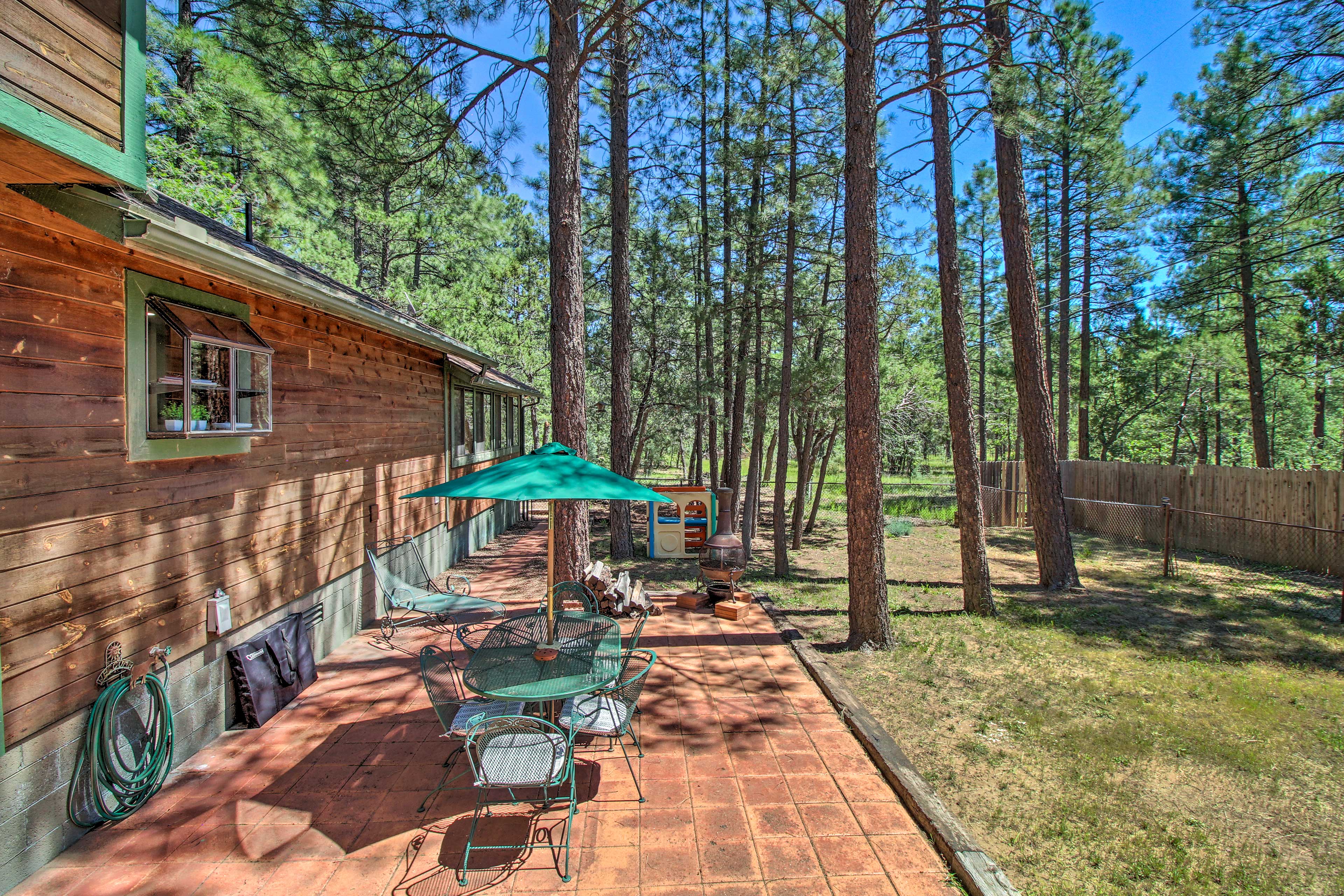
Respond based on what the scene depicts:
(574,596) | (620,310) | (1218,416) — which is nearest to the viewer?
(574,596)

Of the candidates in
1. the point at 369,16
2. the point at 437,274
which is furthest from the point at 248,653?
the point at 437,274

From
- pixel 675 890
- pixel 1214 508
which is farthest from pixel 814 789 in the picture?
pixel 1214 508

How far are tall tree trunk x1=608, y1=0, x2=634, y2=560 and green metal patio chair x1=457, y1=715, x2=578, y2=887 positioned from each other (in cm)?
687

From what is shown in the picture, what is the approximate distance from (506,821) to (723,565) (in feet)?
13.9

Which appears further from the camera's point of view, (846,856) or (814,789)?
(814,789)

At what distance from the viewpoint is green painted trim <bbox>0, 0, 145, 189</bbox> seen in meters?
1.96

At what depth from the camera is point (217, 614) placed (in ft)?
11.8

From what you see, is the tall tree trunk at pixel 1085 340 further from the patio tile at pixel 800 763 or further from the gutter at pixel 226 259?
the gutter at pixel 226 259

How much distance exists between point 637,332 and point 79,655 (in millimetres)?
13104

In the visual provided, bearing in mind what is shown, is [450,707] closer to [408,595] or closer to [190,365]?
[190,365]

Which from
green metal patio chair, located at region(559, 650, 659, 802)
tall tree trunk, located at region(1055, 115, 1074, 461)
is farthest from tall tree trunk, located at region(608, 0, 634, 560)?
tall tree trunk, located at region(1055, 115, 1074, 461)

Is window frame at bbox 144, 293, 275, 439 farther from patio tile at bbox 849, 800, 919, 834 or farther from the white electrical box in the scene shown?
patio tile at bbox 849, 800, 919, 834

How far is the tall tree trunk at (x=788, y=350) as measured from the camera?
930 cm

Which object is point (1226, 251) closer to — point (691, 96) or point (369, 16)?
point (691, 96)
